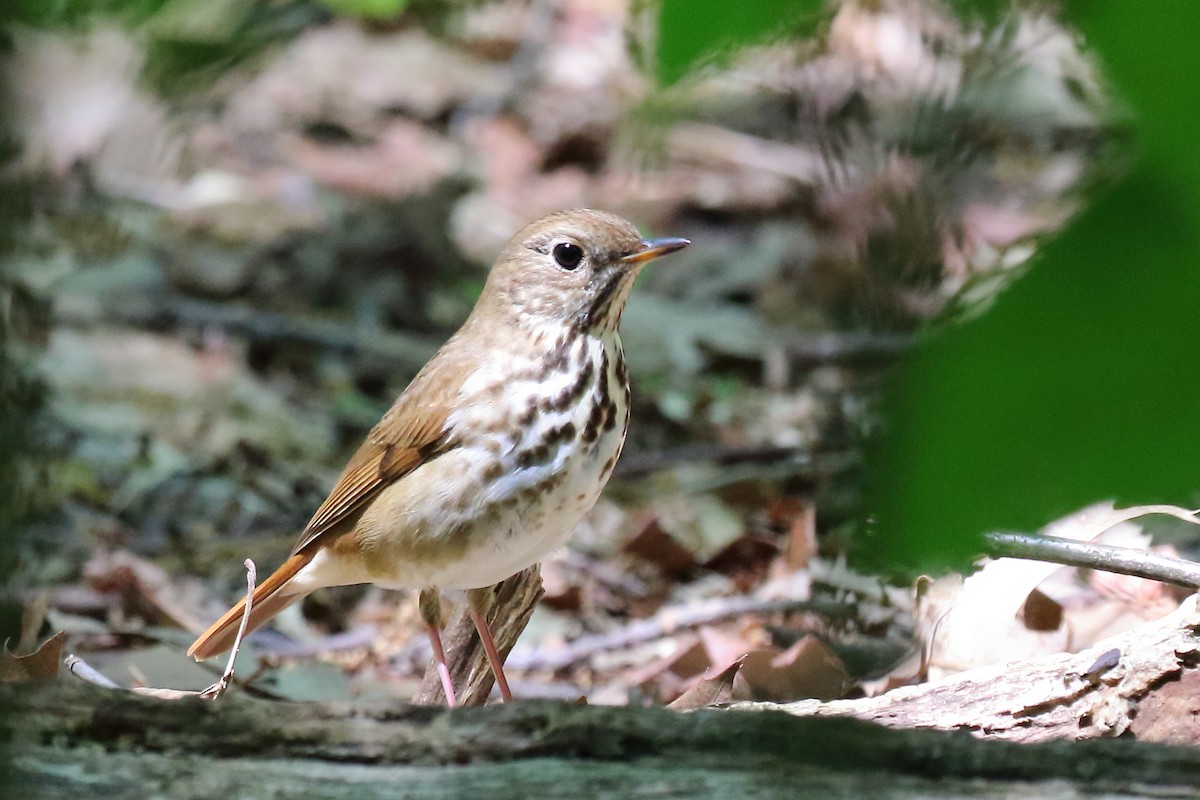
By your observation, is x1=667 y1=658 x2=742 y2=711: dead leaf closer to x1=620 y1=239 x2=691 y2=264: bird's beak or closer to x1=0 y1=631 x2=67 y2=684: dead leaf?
x1=620 y1=239 x2=691 y2=264: bird's beak

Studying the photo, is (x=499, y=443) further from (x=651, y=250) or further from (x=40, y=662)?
(x=40, y=662)

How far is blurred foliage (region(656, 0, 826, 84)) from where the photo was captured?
755 mm

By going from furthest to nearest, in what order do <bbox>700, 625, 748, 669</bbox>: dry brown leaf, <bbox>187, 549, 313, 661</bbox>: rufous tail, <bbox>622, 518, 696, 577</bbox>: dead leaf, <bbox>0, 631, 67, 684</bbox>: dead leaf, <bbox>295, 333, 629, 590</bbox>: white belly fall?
<bbox>622, 518, 696, 577</bbox>: dead leaf → <bbox>700, 625, 748, 669</bbox>: dry brown leaf → <bbox>187, 549, 313, 661</bbox>: rufous tail → <bbox>295, 333, 629, 590</bbox>: white belly → <bbox>0, 631, 67, 684</bbox>: dead leaf

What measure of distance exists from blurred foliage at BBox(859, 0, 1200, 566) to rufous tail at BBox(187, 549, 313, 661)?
2630 mm

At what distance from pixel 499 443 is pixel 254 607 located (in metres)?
0.92

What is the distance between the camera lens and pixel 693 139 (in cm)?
764

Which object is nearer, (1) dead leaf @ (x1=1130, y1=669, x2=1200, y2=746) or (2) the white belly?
(1) dead leaf @ (x1=1130, y1=669, x2=1200, y2=746)

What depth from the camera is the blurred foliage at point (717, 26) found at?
2.48 feet

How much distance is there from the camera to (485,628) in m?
2.99

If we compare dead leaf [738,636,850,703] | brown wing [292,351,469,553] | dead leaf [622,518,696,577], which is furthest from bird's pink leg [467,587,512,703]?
dead leaf [622,518,696,577]

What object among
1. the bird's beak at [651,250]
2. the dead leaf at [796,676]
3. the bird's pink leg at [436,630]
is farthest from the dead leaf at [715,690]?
the bird's beak at [651,250]

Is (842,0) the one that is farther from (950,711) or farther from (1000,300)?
(950,711)

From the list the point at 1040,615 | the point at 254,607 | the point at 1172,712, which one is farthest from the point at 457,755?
the point at 1040,615

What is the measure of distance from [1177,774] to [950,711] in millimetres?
860
